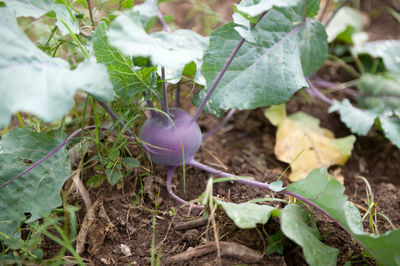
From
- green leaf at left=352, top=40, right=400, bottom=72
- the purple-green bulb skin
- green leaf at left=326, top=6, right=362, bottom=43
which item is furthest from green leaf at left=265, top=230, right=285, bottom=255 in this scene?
green leaf at left=326, top=6, right=362, bottom=43

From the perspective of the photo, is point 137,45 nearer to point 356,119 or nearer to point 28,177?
point 28,177

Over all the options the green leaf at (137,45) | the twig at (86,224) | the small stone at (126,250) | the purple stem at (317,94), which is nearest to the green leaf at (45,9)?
the green leaf at (137,45)

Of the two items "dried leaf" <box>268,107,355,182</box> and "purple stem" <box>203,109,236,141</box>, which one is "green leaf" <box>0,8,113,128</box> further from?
"dried leaf" <box>268,107,355,182</box>

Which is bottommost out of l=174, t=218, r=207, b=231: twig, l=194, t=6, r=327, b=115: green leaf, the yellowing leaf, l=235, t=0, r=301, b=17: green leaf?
the yellowing leaf

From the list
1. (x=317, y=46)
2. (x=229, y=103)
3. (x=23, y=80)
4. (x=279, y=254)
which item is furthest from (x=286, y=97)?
(x=23, y=80)

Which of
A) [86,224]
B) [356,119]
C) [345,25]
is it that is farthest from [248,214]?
[345,25]

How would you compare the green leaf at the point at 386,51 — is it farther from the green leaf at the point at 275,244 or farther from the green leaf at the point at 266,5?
the green leaf at the point at 275,244
